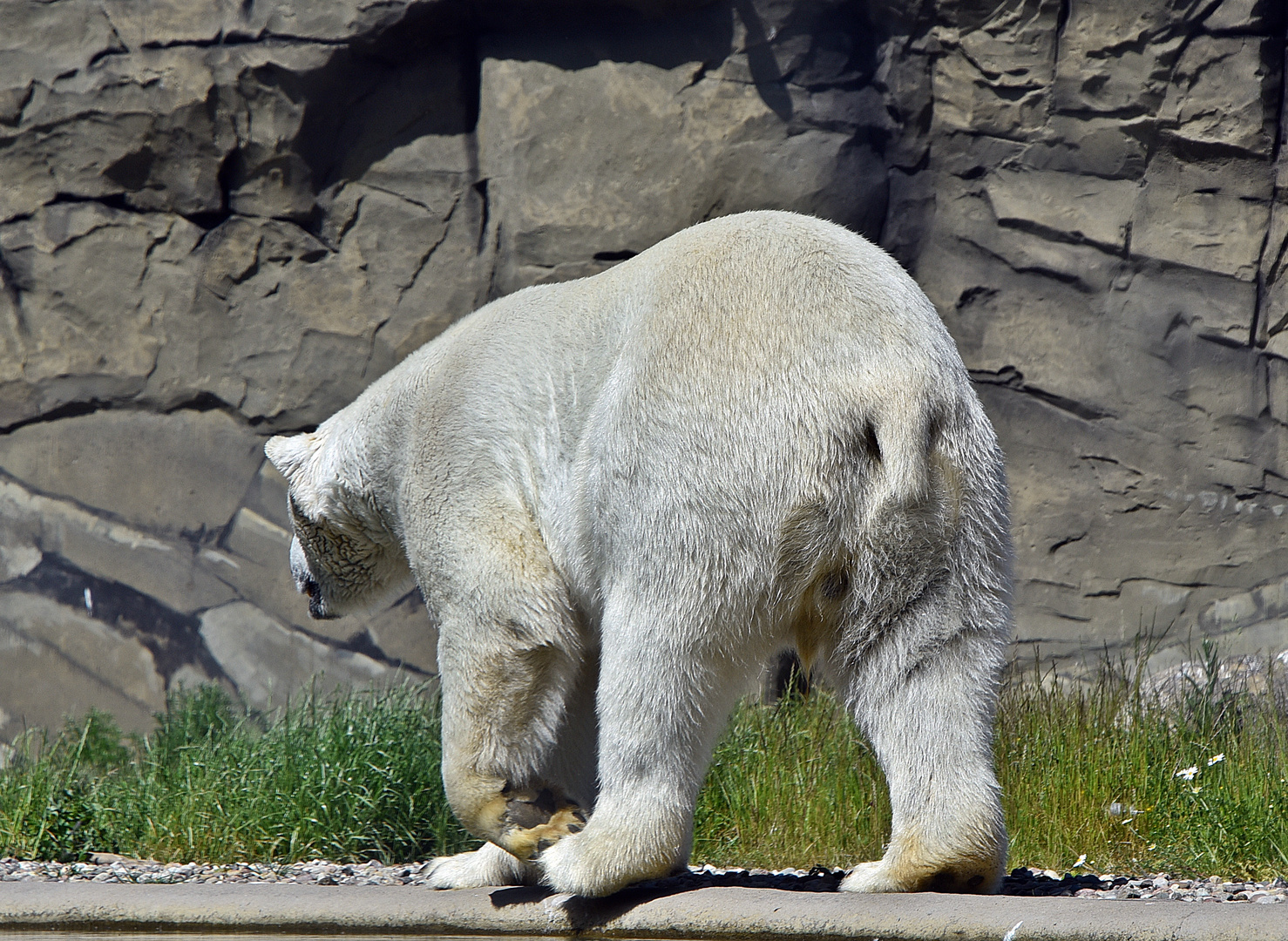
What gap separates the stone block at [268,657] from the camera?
6.02 m

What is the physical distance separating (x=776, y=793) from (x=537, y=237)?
9.26 feet

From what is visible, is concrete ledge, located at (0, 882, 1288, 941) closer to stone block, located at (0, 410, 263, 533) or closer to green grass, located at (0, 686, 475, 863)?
green grass, located at (0, 686, 475, 863)

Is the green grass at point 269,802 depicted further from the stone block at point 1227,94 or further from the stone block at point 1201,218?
the stone block at point 1227,94

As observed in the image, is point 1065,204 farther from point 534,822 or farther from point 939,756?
point 534,822

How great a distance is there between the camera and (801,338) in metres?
2.59

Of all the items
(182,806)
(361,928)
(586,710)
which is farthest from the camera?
(182,806)

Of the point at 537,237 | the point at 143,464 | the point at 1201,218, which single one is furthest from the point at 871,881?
the point at 143,464

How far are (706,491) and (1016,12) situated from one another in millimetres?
3962

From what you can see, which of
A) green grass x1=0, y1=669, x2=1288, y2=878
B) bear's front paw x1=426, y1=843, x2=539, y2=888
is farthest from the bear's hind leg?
green grass x1=0, y1=669, x2=1288, y2=878

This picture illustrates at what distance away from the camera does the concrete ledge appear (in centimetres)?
222

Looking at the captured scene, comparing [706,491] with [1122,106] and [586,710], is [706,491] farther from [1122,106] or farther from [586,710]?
[1122,106]

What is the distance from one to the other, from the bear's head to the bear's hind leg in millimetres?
1568

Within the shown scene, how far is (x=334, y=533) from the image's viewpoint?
365 centimetres

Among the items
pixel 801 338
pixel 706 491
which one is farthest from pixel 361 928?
pixel 801 338
